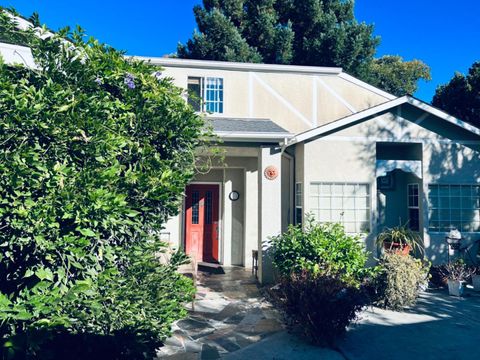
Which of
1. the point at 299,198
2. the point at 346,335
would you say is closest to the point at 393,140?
the point at 299,198

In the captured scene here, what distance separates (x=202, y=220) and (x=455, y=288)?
7628 mm

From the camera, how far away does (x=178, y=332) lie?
5855mm

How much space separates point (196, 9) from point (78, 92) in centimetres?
2310

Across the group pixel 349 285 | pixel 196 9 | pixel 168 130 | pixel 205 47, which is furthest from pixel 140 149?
pixel 196 9

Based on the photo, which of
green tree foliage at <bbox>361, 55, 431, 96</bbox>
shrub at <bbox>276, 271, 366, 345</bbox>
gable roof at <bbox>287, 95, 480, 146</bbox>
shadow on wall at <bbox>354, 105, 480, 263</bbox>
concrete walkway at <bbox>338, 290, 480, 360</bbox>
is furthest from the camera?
green tree foliage at <bbox>361, 55, 431, 96</bbox>

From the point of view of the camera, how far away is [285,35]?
22.4 m

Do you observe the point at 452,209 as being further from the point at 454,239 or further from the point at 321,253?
the point at 321,253

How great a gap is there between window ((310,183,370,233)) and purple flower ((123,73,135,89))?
266 inches

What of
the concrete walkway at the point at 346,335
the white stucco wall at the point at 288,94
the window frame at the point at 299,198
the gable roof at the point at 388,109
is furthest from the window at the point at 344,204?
the white stucco wall at the point at 288,94

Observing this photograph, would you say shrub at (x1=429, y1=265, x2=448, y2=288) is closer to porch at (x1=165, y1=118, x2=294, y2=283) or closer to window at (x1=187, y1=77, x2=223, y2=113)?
porch at (x1=165, y1=118, x2=294, y2=283)

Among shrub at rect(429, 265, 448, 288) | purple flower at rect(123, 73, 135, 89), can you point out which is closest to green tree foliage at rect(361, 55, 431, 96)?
shrub at rect(429, 265, 448, 288)

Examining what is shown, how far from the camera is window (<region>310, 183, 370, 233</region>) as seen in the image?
955 centimetres

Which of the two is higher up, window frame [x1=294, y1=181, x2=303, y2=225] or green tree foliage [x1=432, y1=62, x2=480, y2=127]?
green tree foliage [x1=432, y1=62, x2=480, y2=127]

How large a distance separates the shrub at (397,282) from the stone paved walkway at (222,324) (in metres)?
2.19
